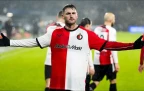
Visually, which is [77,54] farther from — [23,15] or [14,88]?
[23,15]

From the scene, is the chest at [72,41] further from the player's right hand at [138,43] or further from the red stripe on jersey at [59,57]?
the player's right hand at [138,43]

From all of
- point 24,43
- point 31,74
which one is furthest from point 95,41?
point 31,74

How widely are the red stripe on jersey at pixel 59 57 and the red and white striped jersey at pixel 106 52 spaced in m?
2.60

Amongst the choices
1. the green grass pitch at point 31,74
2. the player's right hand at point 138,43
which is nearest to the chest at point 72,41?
the player's right hand at point 138,43

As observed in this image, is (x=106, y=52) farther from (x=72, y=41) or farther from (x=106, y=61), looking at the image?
(x=72, y=41)

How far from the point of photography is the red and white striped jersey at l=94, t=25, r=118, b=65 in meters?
7.27

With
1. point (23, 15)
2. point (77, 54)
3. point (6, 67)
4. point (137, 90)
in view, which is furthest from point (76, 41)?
point (23, 15)

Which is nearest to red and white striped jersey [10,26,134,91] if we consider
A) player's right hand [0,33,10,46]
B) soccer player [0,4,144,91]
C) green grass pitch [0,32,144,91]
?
soccer player [0,4,144,91]

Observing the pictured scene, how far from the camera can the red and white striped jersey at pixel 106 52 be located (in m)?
7.27

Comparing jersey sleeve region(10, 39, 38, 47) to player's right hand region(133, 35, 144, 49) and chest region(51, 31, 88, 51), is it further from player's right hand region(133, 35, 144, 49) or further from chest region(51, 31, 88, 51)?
player's right hand region(133, 35, 144, 49)

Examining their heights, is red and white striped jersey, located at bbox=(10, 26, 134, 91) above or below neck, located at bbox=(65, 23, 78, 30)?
below

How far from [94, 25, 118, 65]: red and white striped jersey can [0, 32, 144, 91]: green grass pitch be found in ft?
5.92

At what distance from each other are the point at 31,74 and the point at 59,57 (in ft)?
22.6

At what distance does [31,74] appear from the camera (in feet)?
37.8
